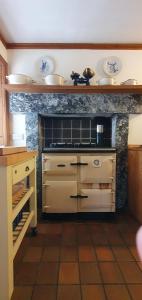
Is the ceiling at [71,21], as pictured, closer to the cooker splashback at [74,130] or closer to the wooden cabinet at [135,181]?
the cooker splashback at [74,130]

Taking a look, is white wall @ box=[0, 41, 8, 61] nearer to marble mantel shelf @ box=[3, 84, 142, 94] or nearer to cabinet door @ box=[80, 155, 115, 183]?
marble mantel shelf @ box=[3, 84, 142, 94]

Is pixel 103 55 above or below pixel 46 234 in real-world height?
above

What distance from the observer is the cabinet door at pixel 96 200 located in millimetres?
2430

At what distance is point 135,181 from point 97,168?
0.45 meters

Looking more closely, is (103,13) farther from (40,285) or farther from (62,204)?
(40,285)

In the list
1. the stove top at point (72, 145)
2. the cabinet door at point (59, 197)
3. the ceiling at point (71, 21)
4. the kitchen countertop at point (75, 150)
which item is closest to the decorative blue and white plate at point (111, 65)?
the ceiling at point (71, 21)

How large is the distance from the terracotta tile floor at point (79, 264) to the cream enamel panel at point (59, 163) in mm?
568

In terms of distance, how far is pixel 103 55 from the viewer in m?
2.78

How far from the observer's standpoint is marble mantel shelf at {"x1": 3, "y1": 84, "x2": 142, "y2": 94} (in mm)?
2480

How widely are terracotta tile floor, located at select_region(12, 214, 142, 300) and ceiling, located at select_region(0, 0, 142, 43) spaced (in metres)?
2.01

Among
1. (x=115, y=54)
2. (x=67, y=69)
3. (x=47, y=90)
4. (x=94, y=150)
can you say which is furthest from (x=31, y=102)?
(x=115, y=54)

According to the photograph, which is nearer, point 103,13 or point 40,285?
point 40,285

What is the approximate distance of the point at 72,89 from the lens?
254cm

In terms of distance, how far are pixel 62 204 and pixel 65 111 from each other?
1.06m
